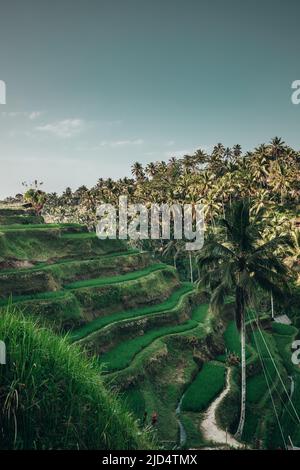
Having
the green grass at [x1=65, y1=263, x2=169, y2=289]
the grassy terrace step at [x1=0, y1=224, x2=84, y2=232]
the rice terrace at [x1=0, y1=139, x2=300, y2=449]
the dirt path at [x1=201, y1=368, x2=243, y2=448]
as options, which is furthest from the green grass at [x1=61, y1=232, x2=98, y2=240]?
the dirt path at [x1=201, y1=368, x2=243, y2=448]

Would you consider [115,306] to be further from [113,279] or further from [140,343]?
[140,343]

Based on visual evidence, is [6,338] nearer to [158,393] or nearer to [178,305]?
[158,393]

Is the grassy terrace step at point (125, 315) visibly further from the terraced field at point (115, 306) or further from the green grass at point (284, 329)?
the green grass at point (284, 329)

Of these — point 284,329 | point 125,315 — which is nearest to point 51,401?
point 125,315
